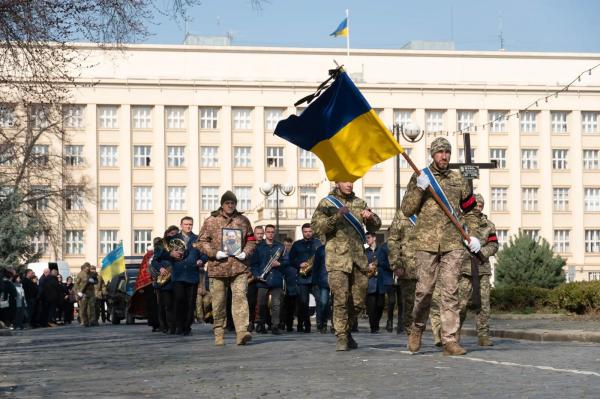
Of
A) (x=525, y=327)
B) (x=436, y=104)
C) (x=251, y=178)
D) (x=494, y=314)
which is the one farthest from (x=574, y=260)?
(x=525, y=327)

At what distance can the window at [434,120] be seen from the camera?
99.3m

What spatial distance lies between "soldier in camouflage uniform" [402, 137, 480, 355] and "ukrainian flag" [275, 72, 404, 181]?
66cm

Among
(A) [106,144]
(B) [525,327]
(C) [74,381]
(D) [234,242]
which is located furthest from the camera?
(A) [106,144]

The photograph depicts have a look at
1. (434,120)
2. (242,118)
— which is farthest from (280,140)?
(434,120)

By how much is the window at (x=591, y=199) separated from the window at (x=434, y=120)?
1230 cm

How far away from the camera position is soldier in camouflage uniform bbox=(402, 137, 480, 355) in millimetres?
13609

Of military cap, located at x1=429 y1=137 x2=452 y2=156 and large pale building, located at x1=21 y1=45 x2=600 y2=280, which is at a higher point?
large pale building, located at x1=21 y1=45 x2=600 y2=280

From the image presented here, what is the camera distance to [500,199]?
10175 cm

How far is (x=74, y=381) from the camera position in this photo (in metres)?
12.4

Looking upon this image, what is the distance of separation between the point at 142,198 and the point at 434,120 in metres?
21.4

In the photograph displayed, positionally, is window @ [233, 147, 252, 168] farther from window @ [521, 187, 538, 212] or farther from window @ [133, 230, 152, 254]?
window @ [521, 187, 538, 212]

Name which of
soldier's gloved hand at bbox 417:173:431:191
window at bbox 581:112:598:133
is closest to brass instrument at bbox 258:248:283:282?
soldier's gloved hand at bbox 417:173:431:191

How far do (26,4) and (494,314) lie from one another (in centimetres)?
1430

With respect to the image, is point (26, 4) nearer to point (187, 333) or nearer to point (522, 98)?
point (187, 333)
